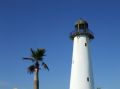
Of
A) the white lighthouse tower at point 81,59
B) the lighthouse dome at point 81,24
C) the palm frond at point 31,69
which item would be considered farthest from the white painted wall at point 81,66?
the palm frond at point 31,69

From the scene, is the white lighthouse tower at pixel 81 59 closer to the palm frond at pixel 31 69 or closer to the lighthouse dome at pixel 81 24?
the lighthouse dome at pixel 81 24

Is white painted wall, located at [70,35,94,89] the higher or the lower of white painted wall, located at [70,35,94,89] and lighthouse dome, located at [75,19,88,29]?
the lower

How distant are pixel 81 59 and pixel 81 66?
4.15 feet

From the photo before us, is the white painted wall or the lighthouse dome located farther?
the lighthouse dome

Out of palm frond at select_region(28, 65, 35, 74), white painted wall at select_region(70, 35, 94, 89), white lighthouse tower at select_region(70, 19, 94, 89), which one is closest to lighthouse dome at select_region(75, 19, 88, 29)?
white lighthouse tower at select_region(70, 19, 94, 89)

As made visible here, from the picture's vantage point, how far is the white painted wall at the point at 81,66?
162 ft

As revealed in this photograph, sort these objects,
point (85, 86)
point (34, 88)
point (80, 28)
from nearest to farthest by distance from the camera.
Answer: point (34, 88)
point (85, 86)
point (80, 28)

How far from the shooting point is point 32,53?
40.1 m

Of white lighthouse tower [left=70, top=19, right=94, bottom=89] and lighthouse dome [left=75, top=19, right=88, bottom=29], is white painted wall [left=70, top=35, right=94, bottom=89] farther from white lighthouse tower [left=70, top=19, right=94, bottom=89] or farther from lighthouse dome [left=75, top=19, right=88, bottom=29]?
lighthouse dome [left=75, top=19, right=88, bottom=29]

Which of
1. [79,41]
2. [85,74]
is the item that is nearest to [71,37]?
[79,41]

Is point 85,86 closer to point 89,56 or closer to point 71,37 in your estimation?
point 89,56

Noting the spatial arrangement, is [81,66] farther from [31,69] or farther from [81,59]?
[31,69]

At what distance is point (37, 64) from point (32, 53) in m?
1.65

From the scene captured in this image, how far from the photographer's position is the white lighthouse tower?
4947 centimetres
